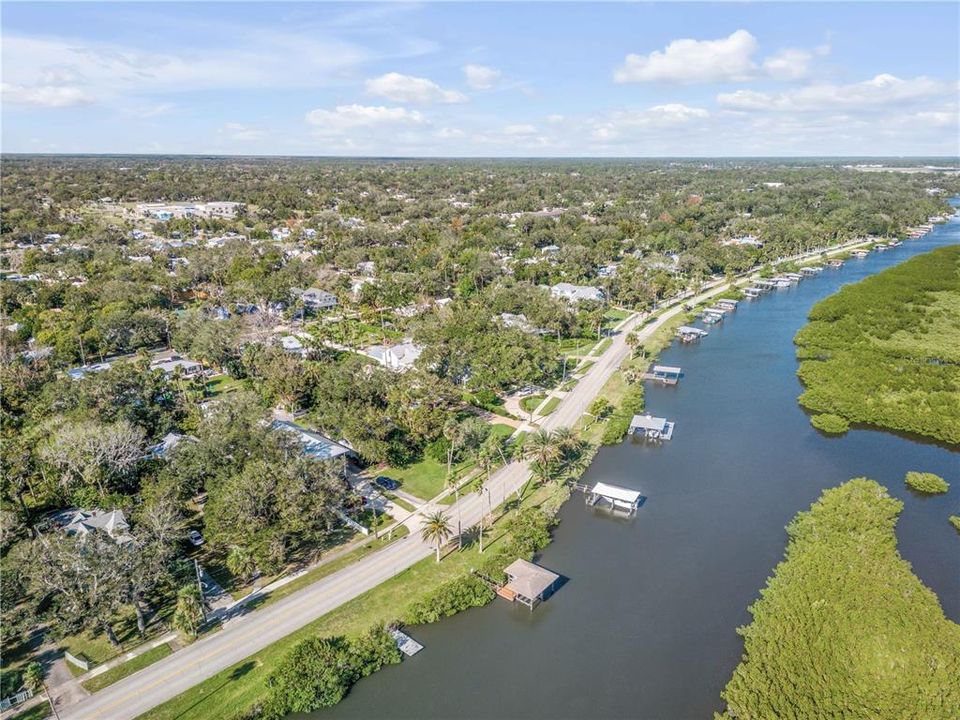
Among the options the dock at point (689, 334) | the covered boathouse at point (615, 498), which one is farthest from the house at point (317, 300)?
the covered boathouse at point (615, 498)

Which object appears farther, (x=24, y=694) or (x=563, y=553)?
(x=563, y=553)

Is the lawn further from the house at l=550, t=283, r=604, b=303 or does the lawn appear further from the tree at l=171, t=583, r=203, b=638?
the house at l=550, t=283, r=604, b=303

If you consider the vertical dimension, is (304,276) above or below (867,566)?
above

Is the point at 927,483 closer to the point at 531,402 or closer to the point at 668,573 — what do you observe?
the point at 668,573

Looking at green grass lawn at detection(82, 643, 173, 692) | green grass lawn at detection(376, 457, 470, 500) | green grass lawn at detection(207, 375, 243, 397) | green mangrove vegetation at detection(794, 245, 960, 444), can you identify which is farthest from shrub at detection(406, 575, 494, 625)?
green mangrove vegetation at detection(794, 245, 960, 444)

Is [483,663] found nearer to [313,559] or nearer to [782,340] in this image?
[313,559]

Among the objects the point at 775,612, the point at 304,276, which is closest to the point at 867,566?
the point at 775,612

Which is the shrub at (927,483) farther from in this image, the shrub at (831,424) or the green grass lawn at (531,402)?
the green grass lawn at (531,402)
